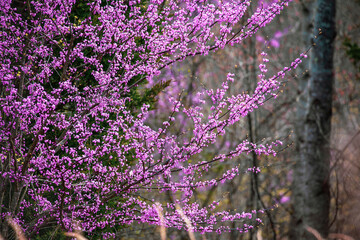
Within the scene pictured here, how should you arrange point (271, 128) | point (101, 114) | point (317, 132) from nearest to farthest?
1. point (101, 114)
2. point (317, 132)
3. point (271, 128)

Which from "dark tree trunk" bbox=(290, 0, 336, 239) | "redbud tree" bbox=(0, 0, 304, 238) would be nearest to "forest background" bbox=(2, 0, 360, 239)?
"dark tree trunk" bbox=(290, 0, 336, 239)

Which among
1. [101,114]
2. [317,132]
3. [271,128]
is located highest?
[271,128]

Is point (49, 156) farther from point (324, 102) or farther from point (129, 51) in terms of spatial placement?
point (324, 102)

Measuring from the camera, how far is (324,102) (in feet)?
22.7

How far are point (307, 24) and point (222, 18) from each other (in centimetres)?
329

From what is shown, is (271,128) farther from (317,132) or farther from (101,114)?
(101,114)

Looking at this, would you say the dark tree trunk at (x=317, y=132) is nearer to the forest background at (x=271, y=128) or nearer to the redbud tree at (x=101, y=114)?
the forest background at (x=271, y=128)

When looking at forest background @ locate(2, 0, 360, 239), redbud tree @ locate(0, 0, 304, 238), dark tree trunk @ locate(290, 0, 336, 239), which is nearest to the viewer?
redbud tree @ locate(0, 0, 304, 238)

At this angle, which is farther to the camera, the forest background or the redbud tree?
the forest background

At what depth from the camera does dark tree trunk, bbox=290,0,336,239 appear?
6.86 meters

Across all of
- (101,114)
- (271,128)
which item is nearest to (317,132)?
(101,114)

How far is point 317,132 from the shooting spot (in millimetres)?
6926

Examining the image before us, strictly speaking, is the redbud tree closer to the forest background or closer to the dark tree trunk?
the forest background

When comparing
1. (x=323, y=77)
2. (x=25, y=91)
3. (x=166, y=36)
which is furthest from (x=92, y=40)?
(x=323, y=77)
